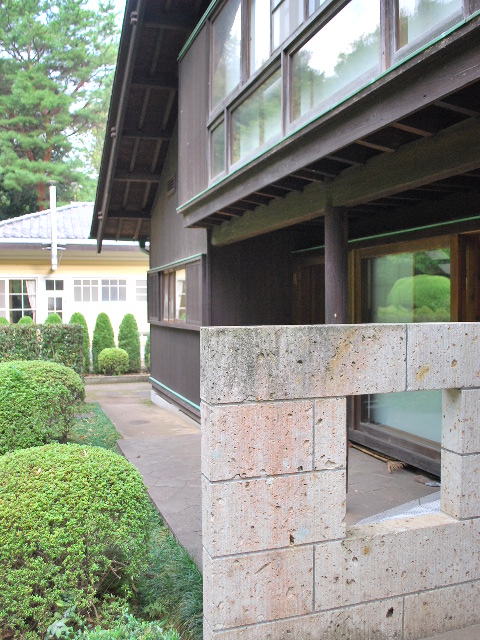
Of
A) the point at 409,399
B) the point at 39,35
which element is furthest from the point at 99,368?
the point at 39,35

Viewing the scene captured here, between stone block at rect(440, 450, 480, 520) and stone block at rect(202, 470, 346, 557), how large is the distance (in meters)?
0.65

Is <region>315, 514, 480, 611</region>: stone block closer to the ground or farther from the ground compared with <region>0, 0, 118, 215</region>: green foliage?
closer to the ground

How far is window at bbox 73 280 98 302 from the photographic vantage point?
64.0ft

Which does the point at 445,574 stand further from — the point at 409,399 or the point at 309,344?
the point at 409,399

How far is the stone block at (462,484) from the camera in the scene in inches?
132

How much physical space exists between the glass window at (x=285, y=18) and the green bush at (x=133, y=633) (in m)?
4.78

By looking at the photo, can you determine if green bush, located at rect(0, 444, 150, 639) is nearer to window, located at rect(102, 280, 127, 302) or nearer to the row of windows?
the row of windows

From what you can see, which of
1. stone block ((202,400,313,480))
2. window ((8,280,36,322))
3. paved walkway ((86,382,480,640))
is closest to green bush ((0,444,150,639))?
paved walkway ((86,382,480,640))

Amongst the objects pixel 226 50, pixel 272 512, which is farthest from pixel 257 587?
pixel 226 50

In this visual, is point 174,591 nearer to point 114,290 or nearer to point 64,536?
point 64,536

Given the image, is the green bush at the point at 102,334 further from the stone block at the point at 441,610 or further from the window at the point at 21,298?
Result: the stone block at the point at 441,610

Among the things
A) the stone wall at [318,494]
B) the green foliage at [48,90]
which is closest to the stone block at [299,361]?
the stone wall at [318,494]

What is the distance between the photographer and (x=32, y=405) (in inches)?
262

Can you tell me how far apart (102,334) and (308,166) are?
556 inches
